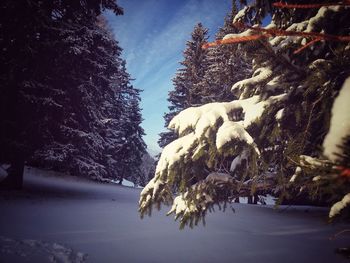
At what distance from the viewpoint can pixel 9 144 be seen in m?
10.4

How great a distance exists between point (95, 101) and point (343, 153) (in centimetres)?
1473

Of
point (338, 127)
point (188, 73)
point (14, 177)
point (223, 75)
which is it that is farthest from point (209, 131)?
point (188, 73)

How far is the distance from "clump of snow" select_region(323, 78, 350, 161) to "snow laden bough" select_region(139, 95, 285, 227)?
6.16 feet

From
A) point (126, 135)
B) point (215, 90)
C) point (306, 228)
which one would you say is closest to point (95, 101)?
point (215, 90)

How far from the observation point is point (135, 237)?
7.26 meters

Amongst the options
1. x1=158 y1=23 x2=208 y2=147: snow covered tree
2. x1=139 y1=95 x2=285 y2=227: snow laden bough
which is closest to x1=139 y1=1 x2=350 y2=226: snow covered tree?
x1=139 y1=95 x2=285 y2=227: snow laden bough

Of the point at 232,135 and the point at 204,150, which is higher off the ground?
the point at 232,135

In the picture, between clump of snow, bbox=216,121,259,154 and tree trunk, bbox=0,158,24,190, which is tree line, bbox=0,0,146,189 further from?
clump of snow, bbox=216,121,259,154

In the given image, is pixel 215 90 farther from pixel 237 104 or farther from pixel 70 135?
pixel 237 104

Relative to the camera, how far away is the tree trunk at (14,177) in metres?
11.9

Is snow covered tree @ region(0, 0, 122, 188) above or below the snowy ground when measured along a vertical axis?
above

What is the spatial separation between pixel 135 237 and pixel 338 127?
7053mm

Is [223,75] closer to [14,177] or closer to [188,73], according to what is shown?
[188,73]

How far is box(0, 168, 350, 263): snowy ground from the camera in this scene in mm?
5883
